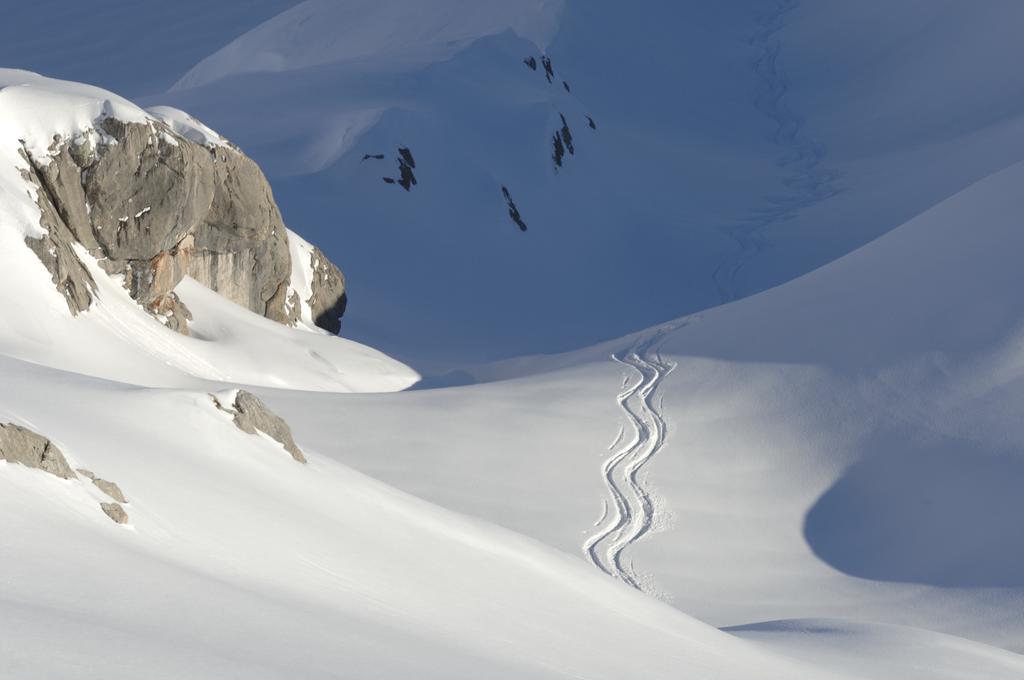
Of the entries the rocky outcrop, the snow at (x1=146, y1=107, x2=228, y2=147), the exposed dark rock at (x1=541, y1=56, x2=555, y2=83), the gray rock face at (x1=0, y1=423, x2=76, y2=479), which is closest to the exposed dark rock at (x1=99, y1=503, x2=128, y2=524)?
the rocky outcrop

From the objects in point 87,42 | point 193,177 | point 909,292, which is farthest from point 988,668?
point 87,42

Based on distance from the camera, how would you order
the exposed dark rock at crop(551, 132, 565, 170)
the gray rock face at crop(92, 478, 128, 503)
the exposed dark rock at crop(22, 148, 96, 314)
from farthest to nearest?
1. the exposed dark rock at crop(551, 132, 565, 170)
2. the exposed dark rock at crop(22, 148, 96, 314)
3. the gray rock face at crop(92, 478, 128, 503)

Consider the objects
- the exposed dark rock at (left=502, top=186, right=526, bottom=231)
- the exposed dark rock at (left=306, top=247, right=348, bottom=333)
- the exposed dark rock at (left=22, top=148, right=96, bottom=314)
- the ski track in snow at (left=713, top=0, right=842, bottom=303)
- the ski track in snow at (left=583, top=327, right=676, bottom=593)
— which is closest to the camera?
the ski track in snow at (left=583, top=327, right=676, bottom=593)

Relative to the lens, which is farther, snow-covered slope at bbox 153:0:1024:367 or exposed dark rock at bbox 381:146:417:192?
exposed dark rock at bbox 381:146:417:192

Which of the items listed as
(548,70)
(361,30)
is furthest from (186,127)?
(361,30)

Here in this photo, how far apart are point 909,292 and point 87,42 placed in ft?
166

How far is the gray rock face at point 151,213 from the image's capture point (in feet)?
52.2

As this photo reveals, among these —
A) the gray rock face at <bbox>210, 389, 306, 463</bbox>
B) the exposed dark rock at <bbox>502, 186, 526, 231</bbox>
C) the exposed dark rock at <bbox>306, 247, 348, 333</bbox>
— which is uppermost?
the exposed dark rock at <bbox>502, 186, 526, 231</bbox>

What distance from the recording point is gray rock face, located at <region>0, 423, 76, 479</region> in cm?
648

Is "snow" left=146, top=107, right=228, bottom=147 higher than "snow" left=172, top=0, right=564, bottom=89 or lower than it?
lower

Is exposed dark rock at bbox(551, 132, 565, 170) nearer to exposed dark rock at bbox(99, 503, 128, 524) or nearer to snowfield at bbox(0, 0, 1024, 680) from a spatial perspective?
snowfield at bbox(0, 0, 1024, 680)

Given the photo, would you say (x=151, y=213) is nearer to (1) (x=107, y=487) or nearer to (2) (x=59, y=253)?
(2) (x=59, y=253)

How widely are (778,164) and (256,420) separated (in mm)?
33603

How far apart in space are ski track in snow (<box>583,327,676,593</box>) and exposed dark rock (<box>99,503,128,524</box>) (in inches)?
270
